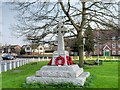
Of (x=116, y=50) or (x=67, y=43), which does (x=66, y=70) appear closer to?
(x=67, y=43)

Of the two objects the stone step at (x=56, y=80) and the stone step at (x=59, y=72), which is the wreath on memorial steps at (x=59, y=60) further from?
the stone step at (x=56, y=80)

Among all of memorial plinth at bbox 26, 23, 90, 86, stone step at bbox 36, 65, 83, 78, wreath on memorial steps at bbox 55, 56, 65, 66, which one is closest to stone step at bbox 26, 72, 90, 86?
memorial plinth at bbox 26, 23, 90, 86

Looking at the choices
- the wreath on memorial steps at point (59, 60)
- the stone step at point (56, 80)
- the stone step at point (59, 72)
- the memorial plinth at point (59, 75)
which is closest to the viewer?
the stone step at point (56, 80)

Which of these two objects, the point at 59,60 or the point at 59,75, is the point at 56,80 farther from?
the point at 59,60

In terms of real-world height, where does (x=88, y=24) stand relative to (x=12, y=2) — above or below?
below

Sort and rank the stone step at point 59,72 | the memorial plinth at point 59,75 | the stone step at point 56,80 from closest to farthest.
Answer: the stone step at point 56,80 < the memorial plinth at point 59,75 < the stone step at point 59,72

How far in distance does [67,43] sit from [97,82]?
16119 mm

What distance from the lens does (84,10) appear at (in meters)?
27.6

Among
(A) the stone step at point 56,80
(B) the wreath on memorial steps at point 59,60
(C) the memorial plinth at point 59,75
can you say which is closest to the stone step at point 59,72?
Result: (C) the memorial plinth at point 59,75

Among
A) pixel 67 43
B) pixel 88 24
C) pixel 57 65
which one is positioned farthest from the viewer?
pixel 67 43

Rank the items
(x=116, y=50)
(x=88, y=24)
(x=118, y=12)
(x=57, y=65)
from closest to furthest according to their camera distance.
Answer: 1. (x=57, y=65)
2. (x=118, y=12)
3. (x=88, y=24)
4. (x=116, y=50)

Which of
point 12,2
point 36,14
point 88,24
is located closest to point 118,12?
point 88,24

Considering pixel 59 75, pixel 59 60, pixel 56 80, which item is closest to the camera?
pixel 56 80

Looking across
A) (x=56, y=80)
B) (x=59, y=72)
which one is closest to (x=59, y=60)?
(x=59, y=72)
